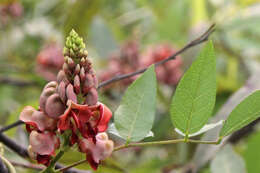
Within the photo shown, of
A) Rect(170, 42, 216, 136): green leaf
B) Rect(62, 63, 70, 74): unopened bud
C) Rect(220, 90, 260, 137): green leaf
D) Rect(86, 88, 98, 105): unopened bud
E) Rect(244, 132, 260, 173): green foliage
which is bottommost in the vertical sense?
Rect(244, 132, 260, 173): green foliage

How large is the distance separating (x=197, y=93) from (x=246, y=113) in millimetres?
83

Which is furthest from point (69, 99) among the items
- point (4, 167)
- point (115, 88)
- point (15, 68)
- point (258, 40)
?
point (258, 40)

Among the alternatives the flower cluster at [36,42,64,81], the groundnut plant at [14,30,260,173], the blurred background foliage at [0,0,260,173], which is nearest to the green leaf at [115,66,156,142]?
the groundnut plant at [14,30,260,173]

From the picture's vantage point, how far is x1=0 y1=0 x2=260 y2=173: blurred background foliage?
5.33 feet

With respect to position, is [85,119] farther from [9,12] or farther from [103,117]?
[9,12]

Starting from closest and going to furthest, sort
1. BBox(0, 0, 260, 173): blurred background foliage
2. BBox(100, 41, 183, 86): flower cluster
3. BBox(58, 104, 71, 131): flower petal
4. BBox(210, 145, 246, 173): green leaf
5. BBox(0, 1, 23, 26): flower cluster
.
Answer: BBox(58, 104, 71, 131): flower petal → BBox(210, 145, 246, 173): green leaf → BBox(0, 0, 260, 173): blurred background foliage → BBox(100, 41, 183, 86): flower cluster → BBox(0, 1, 23, 26): flower cluster

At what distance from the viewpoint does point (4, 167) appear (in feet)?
2.06

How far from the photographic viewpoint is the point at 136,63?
1756 millimetres

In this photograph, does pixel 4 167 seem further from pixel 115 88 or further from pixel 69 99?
pixel 115 88

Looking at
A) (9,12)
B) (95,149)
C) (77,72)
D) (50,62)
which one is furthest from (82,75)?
(9,12)

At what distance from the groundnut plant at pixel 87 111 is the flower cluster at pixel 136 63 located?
100cm

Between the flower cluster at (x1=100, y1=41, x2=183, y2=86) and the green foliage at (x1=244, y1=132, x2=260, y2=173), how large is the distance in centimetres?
70

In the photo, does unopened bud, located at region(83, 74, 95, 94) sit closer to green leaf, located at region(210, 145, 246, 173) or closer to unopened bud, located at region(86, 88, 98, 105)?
unopened bud, located at region(86, 88, 98, 105)

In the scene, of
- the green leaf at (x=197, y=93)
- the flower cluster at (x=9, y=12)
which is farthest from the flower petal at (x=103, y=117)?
the flower cluster at (x=9, y=12)
